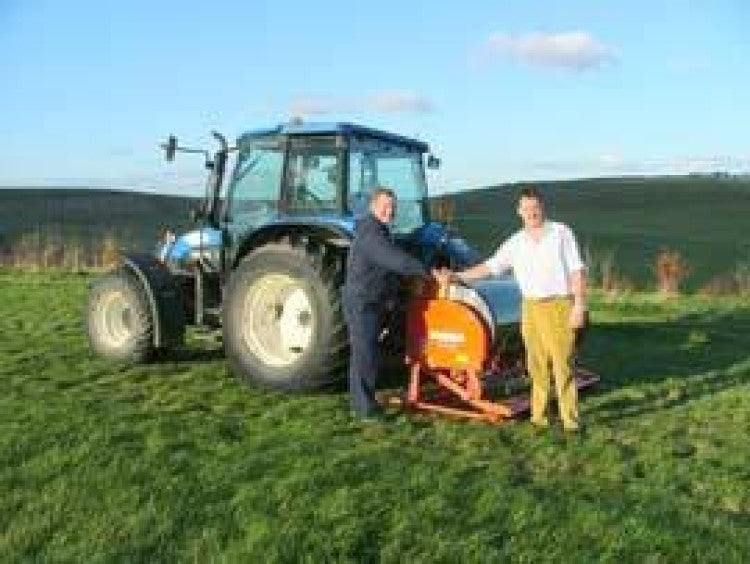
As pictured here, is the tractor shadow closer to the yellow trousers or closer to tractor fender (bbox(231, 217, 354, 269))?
the yellow trousers

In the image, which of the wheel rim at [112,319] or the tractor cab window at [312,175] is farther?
the wheel rim at [112,319]

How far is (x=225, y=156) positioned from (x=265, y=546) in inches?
243

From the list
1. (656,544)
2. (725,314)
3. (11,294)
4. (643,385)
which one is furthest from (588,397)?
(11,294)

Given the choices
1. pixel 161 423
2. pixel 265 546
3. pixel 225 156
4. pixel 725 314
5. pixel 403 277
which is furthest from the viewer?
pixel 725 314

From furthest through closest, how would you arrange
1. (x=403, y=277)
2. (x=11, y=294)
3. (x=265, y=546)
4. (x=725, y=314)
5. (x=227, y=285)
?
(x=11, y=294)
(x=725, y=314)
(x=227, y=285)
(x=403, y=277)
(x=265, y=546)

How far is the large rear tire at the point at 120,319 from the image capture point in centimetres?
1187

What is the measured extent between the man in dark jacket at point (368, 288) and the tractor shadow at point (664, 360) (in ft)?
5.63

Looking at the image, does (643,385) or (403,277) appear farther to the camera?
(643,385)

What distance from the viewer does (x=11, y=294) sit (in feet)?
60.9

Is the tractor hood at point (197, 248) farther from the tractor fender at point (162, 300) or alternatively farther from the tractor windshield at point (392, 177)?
the tractor windshield at point (392, 177)

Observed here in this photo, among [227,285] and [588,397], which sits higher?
[227,285]

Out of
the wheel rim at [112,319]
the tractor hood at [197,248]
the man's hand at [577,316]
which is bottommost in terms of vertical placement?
the wheel rim at [112,319]

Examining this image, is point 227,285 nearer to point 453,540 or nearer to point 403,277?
point 403,277

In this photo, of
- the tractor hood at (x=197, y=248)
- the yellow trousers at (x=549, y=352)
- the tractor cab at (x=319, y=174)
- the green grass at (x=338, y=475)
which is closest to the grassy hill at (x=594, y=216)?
the tractor hood at (x=197, y=248)
